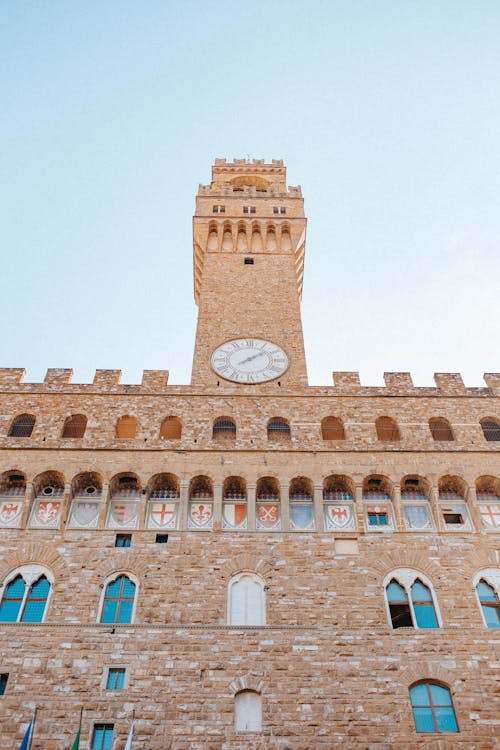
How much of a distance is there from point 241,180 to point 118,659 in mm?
22433

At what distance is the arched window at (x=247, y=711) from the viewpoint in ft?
44.6

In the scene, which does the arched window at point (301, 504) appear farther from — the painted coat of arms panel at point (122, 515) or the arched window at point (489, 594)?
the arched window at point (489, 594)

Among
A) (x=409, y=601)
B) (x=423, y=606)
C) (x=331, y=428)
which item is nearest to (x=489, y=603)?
(x=423, y=606)

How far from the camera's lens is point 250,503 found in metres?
17.0

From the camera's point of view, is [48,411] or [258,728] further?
[48,411]

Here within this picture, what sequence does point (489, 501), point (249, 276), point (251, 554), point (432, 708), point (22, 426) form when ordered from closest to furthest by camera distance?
1. point (432, 708)
2. point (251, 554)
3. point (489, 501)
4. point (22, 426)
5. point (249, 276)

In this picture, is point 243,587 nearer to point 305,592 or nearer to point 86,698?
point 305,592

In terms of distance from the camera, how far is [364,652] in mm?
14547

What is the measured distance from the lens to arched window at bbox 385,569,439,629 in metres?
15.2

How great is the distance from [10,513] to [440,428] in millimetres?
10937

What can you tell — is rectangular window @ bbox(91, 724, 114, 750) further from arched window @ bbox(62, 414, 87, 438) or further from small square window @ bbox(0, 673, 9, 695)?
arched window @ bbox(62, 414, 87, 438)

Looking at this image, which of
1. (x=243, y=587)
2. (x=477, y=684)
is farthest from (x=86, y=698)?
(x=477, y=684)

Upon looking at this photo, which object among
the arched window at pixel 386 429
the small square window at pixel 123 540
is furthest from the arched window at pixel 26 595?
the arched window at pixel 386 429

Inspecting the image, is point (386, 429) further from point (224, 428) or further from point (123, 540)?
point (123, 540)
